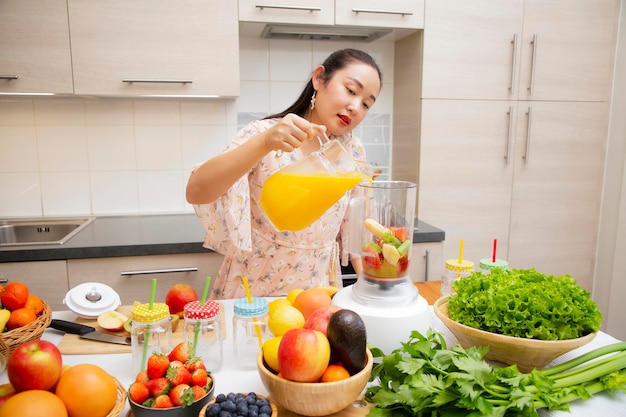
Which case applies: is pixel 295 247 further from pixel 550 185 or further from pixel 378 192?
pixel 550 185

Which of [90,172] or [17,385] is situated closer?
[17,385]

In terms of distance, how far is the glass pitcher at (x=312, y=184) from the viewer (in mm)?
827

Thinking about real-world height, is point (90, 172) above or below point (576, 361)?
above

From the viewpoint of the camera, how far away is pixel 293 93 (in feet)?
7.63

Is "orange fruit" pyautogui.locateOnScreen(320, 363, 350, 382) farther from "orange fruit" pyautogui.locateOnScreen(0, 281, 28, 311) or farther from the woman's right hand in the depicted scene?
"orange fruit" pyautogui.locateOnScreen(0, 281, 28, 311)

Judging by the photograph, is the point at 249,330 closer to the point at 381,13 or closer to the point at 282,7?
the point at 282,7

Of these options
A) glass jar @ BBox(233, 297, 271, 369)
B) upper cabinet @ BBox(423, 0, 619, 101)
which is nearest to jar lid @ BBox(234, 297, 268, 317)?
glass jar @ BBox(233, 297, 271, 369)

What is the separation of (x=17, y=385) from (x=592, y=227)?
2.54 meters

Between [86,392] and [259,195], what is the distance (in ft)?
2.58

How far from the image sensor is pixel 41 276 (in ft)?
5.50

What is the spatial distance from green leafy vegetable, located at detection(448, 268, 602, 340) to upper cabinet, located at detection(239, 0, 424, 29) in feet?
4.81

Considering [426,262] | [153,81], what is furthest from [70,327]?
[426,262]

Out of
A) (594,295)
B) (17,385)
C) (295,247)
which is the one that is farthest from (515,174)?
(17,385)

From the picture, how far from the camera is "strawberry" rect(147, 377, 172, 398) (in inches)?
25.7
